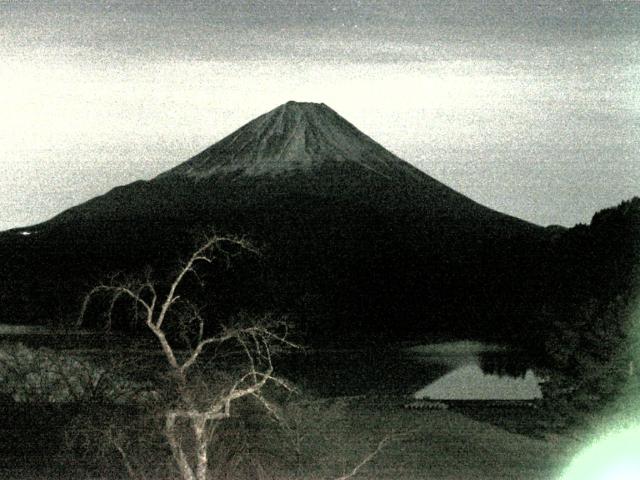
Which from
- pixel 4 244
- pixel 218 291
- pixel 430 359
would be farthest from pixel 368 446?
pixel 4 244

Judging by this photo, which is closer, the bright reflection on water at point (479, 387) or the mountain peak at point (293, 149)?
the bright reflection on water at point (479, 387)

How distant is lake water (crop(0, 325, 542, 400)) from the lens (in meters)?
29.6

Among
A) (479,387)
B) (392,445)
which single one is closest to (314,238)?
(479,387)

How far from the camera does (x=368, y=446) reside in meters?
16.7

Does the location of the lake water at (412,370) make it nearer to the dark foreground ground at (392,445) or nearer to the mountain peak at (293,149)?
the dark foreground ground at (392,445)

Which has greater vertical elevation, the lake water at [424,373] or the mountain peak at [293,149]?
the mountain peak at [293,149]

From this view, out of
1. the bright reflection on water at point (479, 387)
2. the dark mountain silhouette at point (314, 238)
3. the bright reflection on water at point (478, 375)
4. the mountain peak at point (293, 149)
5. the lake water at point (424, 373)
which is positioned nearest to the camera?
the bright reflection on water at point (479, 387)

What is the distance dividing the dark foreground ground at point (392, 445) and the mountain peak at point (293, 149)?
3587 inches

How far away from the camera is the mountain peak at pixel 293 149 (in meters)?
113

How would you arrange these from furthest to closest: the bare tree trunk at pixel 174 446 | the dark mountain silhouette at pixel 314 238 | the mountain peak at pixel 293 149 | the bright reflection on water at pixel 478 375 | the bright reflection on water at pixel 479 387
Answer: the mountain peak at pixel 293 149 → the dark mountain silhouette at pixel 314 238 → the bright reflection on water at pixel 478 375 → the bright reflection on water at pixel 479 387 → the bare tree trunk at pixel 174 446

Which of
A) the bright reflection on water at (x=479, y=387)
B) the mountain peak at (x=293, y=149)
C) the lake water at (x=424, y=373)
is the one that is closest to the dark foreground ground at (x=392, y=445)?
the lake water at (x=424, y=373)

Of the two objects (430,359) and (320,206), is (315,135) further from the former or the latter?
(430,359)

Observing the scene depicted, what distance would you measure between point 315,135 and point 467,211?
18.3 metres

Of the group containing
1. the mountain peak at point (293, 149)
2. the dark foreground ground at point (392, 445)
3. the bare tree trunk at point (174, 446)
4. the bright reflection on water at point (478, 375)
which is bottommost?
the bright reflection on water at point (478, 375)
